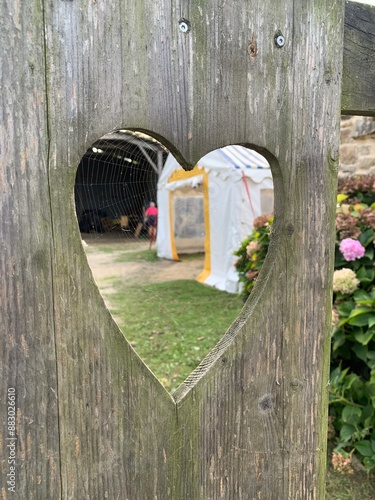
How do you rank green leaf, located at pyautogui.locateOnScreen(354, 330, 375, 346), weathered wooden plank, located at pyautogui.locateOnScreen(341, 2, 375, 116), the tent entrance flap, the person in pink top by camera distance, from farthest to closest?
the person in pink top < the tent entrance flap < green leaf, located at pyautogui.locateOnScreen(354, 330, 375, 346) < weathered wooden plank, located at pyautogui.locateOnScreen(341, 2, 375, 116)

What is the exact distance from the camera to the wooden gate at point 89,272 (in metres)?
0.57

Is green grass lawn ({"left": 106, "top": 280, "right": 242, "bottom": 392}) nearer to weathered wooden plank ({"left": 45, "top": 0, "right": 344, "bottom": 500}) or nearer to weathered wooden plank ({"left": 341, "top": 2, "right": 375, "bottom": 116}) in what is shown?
weathered wooden plank ({"left": 45, "top": 0, "right": 344, "bottom": 500})

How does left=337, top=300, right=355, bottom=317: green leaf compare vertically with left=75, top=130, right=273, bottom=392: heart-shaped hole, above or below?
above

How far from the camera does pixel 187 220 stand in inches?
402

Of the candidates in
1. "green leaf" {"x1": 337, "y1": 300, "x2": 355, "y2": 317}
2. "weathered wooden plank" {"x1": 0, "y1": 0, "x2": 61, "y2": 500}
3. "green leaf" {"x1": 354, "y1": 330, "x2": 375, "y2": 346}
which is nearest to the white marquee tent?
"green leaf" {"x1": 337, "y1": 300, "x2": 355, "y2": 317}

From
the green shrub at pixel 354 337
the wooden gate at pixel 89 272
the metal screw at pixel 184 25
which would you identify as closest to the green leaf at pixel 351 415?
the green shrub at pixel 354 337

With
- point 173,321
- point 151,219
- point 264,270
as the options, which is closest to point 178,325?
point 173,321

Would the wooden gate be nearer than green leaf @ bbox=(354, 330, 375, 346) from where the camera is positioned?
Yes

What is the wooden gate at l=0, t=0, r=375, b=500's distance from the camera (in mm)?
566

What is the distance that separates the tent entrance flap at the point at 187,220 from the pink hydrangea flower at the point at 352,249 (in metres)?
7.23

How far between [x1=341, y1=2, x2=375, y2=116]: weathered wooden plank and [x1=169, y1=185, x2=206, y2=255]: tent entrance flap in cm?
870

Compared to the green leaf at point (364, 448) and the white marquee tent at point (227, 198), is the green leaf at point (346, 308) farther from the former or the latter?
the white marquee tent at point (227, 198)

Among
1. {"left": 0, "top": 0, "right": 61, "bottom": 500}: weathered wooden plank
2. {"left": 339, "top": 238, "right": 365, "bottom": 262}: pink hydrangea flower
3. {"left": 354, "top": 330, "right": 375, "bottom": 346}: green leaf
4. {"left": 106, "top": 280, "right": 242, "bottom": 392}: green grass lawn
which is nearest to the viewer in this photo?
{"left": 0, "top": 0, "right": 61, "bottom": 500}: weathered wooden plank

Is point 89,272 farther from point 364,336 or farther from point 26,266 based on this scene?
point 364,336
